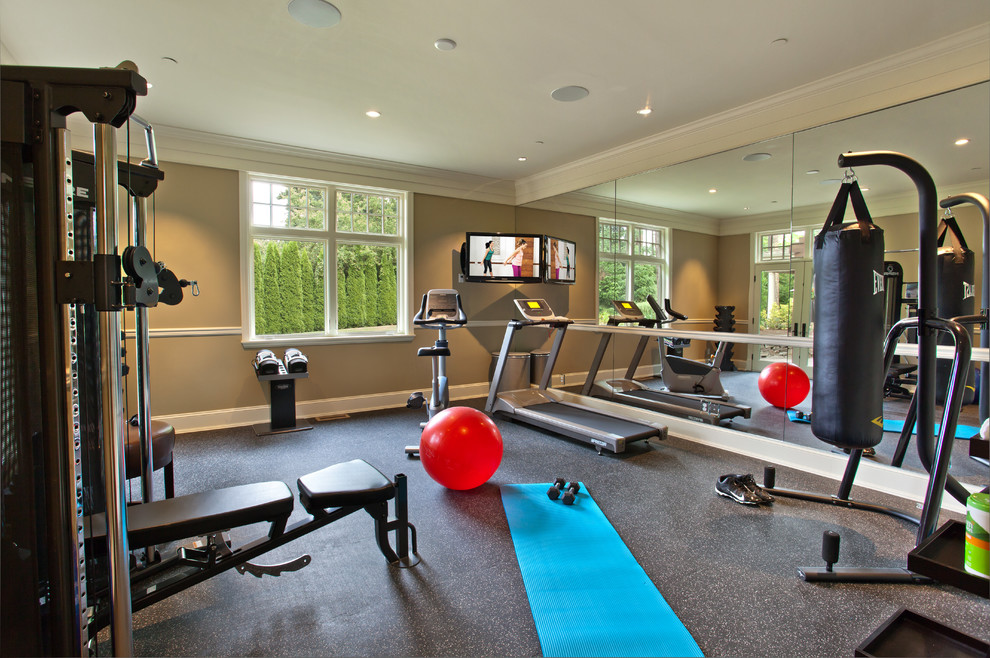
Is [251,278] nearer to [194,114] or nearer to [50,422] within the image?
[194,114]

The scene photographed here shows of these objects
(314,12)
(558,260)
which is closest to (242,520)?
(314,12)

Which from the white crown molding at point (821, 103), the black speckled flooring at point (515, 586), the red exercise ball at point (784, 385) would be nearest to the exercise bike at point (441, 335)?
the black speckled flooring at point (515, 586)

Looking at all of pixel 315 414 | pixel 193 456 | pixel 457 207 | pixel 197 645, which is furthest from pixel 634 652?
pixel 457 207

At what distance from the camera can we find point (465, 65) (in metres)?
3.27

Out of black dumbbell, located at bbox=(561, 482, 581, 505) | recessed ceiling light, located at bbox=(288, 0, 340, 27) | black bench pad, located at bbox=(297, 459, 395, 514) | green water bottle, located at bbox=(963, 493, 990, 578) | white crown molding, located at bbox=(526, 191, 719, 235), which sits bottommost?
black dumbbell, located at bbox=(561, 482, 581, 505)

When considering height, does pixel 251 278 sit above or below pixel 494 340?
above

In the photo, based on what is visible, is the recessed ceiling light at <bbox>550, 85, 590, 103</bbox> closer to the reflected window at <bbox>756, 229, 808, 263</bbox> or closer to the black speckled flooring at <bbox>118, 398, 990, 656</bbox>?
the reflected window at <bbox>756, 229, 808, 263</bbox>

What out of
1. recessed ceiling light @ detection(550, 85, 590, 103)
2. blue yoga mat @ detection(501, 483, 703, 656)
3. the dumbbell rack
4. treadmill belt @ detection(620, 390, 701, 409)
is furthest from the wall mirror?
the dumbbell rack

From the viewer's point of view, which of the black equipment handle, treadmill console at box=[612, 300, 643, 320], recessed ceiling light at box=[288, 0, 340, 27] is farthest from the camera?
treadmill console at box=[612, 300, 643, 320]

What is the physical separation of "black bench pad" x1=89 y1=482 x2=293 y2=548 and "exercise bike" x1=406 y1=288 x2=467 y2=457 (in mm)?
2046

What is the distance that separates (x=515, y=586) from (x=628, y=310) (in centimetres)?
352

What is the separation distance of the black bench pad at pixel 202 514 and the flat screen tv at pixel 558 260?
14.8 feet

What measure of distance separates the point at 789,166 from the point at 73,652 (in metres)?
4.54

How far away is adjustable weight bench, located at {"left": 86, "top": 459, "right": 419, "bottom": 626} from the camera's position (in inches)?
70.2
